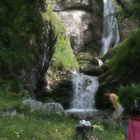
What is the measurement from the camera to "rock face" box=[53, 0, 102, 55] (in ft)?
118

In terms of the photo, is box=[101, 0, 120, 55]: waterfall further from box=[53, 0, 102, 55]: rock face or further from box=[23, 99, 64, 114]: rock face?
box=[23, 99, 64, 114]: rock face

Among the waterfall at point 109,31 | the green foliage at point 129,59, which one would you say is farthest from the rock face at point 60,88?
the waterfall at point 109,31

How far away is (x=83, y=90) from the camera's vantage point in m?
27.9

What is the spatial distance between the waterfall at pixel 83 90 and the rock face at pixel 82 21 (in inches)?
305

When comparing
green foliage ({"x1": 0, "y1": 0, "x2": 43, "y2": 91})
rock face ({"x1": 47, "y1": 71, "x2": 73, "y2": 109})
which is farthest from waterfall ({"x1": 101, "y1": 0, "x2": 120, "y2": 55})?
green foliage ({"x1": 0, "y1": 0, "x2": 43, "y2": 91})

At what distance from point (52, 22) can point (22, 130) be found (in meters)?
13.4

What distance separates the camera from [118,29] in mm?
37500

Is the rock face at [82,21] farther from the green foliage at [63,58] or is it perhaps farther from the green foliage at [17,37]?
the green foliage at [17,37]

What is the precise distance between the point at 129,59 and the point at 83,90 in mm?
5287

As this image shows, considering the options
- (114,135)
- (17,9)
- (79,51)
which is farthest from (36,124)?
(79,51)

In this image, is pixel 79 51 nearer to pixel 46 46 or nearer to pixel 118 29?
pixel 118 29

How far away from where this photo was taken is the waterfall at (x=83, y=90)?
1054 inches

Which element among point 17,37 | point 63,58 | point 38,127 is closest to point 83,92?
point 63,58

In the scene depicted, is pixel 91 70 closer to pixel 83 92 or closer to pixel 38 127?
pixel 83 92
